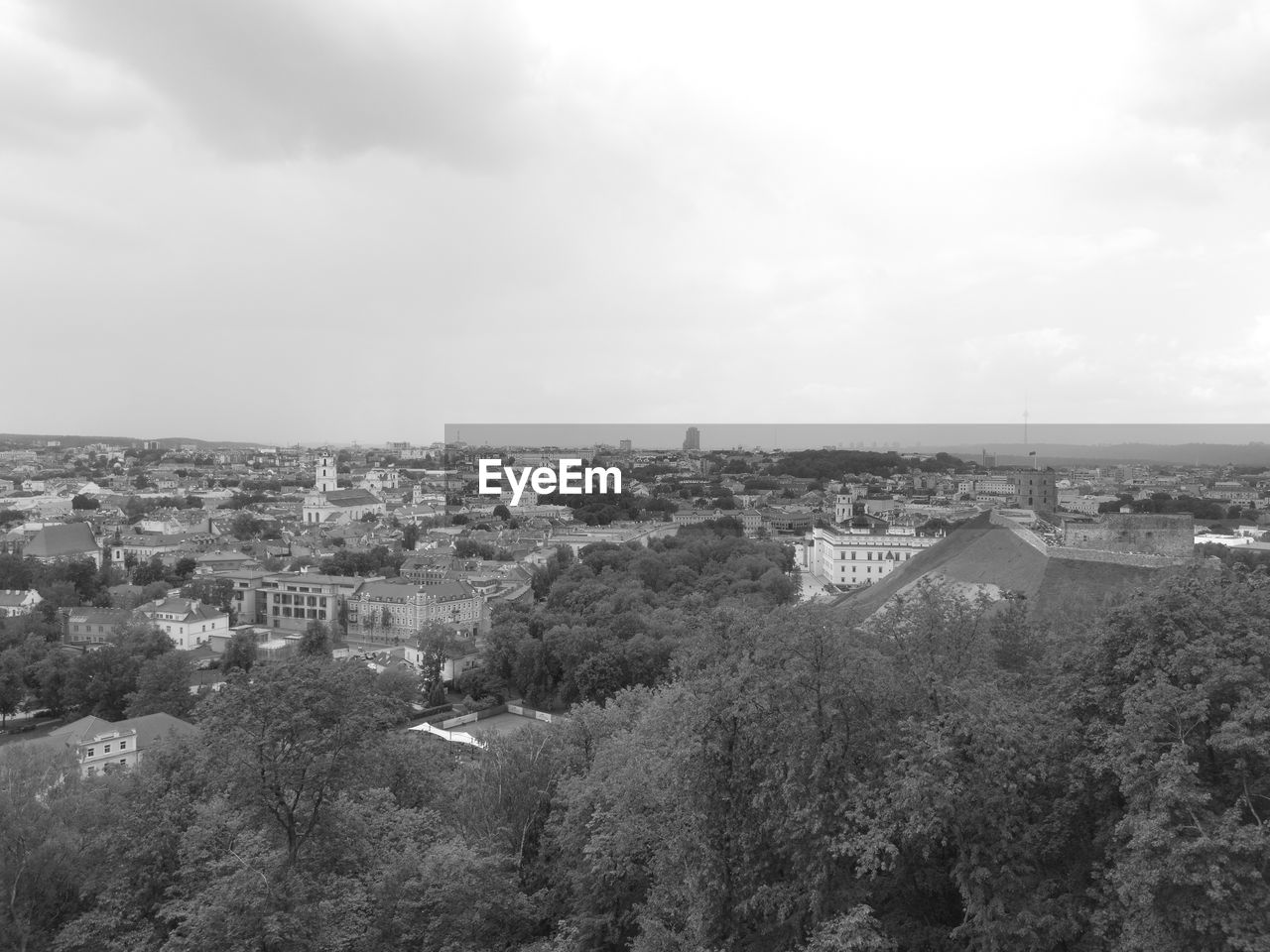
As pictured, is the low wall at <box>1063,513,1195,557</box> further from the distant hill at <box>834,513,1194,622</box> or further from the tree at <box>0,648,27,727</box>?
the tree at <box>0,648,27,727</box>

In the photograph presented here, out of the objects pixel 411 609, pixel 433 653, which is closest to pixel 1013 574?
pixel 433 653

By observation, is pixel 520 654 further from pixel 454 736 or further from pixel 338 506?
pixel 338 506

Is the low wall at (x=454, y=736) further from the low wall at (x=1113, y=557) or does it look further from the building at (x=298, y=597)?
the building at (x=298, y=597)

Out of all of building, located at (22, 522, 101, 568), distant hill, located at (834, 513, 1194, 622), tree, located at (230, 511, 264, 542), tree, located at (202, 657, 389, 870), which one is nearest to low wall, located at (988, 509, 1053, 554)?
distant hill, located at (834, 513, 1194, 622)

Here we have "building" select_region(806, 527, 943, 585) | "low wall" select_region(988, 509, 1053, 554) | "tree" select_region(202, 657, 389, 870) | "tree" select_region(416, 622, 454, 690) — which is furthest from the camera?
"building" select_region(806, 527, 943, 585)

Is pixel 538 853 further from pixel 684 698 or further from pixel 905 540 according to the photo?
pixel 905 540
